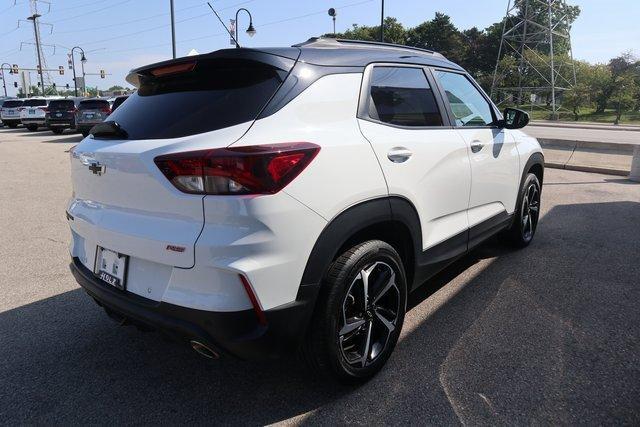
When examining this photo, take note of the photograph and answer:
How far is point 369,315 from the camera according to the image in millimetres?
2762

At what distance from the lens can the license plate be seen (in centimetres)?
245

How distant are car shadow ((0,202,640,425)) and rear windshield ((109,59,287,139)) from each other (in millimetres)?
1427

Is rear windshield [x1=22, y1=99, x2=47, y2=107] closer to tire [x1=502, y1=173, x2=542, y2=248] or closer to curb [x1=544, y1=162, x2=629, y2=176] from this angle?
curb [x1=544, y1=162, x2=629, y2=176]

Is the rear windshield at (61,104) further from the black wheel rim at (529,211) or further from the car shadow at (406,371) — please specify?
the black wheel rim at (529,211)

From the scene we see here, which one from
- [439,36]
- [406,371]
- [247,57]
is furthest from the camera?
[439,36]

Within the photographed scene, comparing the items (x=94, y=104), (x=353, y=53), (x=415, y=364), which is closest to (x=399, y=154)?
(x=353, y=53)

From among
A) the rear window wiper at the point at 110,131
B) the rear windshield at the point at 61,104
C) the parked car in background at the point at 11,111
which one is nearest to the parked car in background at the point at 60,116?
the rear windshield at the point at 61,104

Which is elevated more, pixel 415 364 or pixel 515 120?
pixel 515 120

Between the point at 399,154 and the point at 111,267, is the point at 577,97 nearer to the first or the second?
the point at 399,154

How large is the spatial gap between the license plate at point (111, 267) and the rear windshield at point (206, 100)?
0.61m

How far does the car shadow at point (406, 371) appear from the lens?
2.55m

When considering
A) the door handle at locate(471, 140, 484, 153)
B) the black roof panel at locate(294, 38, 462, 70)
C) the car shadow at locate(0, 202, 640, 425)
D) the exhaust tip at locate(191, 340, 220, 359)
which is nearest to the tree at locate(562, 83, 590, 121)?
the door handle at locate(471, 140, 484, 153)

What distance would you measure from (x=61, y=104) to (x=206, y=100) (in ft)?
82.2

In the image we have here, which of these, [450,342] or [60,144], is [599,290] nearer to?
[450,342]
